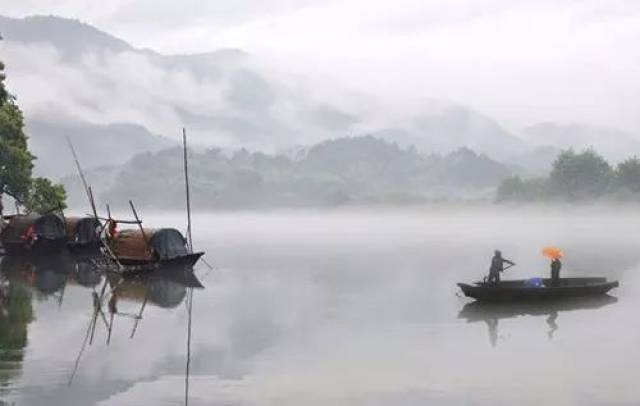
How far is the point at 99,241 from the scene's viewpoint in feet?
264

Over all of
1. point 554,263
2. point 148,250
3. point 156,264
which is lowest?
point 156,264

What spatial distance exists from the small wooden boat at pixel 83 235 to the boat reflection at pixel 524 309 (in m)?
45.1

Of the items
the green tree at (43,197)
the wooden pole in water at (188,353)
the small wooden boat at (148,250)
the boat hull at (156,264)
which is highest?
the green tree at (43,197)

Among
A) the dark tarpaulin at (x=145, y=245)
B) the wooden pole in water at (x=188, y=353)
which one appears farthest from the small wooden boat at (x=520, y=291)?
the dark tarpaulin at (x=145, y=245)

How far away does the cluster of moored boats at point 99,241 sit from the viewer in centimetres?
6342

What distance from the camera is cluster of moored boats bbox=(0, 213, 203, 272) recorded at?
63.4 meters

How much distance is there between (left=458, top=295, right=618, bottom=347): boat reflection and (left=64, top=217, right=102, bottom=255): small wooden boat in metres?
45.1

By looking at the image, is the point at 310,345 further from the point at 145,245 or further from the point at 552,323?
the point at 145,245

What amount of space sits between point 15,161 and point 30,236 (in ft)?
30.0

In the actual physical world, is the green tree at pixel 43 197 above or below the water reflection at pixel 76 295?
above

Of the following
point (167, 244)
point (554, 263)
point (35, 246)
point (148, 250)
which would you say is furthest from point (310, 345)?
point (35, 246)

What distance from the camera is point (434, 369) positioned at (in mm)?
29734

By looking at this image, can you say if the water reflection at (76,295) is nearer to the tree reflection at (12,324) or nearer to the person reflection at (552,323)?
the tree reflection at (12,324)

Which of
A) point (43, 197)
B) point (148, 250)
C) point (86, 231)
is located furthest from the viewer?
point (43, 197)
